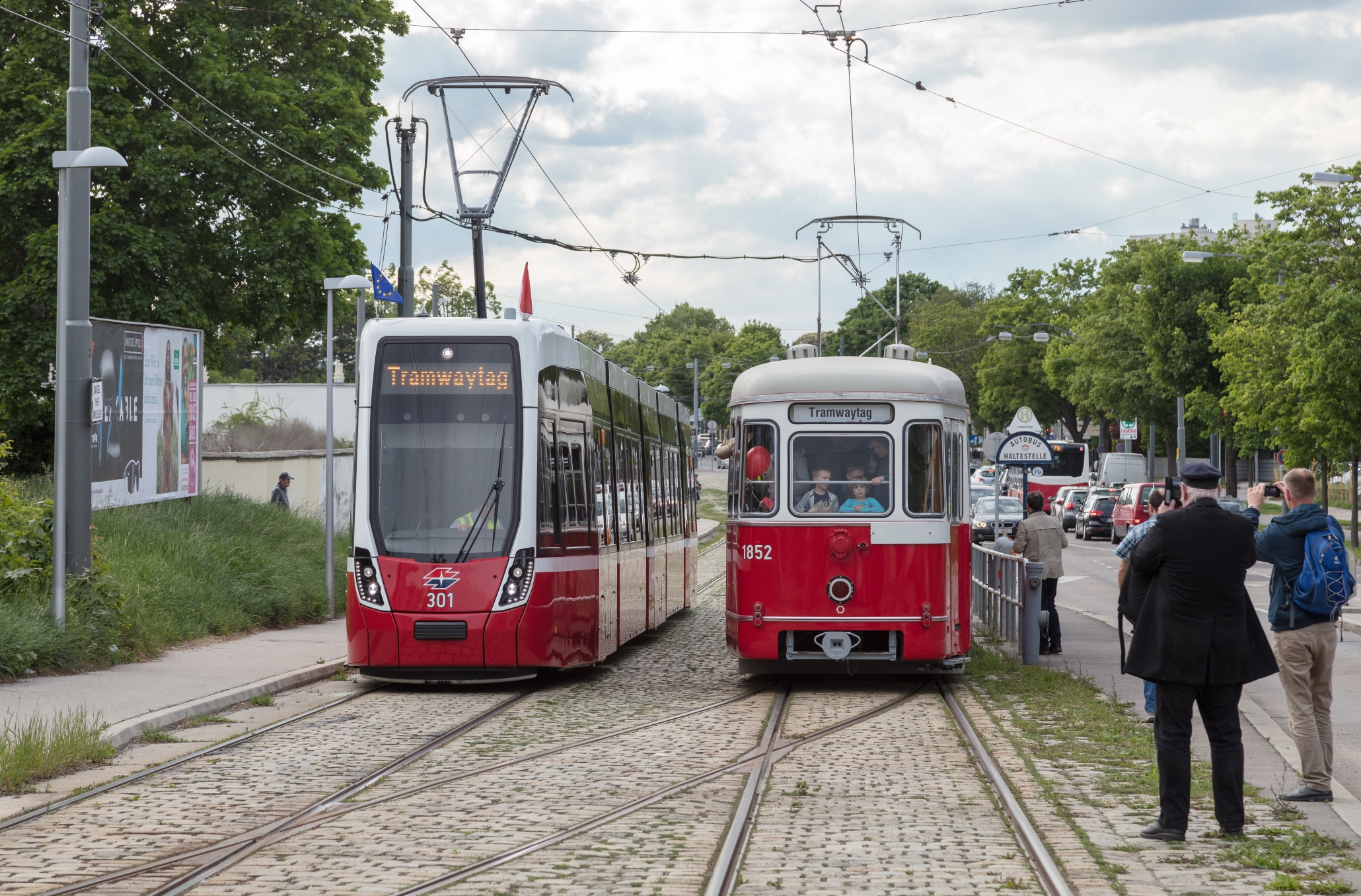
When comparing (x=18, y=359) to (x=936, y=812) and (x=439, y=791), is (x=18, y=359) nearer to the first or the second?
(x=439, y=791)

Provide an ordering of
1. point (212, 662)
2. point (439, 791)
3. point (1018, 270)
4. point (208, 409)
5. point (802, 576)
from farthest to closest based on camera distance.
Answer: point (1018, 270) < point (208, 409) < point (212, 662) < point (802, 576) < point (439, 791)

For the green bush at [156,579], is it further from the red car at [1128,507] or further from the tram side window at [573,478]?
the red car at [1128,507]

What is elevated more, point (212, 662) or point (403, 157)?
point (403, 157)

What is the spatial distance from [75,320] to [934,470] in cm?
779

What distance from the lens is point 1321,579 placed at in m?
8.15

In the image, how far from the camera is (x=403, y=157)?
84.5 ft

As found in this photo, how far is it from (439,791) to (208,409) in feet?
128

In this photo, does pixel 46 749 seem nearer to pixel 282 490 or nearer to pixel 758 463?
pixel 758 463

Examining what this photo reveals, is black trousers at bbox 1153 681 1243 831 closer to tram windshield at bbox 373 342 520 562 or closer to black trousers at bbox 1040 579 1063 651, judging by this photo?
tram windshield at bbox 373 342 520 562

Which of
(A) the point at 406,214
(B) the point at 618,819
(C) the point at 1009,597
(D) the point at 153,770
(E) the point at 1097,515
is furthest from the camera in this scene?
(E) the point at 1097,515

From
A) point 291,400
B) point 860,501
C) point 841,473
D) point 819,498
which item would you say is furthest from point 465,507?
point 291,400

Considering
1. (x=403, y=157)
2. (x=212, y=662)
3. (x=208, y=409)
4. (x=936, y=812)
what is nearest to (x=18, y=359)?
(x=403, y=157)

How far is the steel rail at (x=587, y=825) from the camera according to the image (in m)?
6.17

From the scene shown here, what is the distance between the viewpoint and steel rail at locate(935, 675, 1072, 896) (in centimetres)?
623
